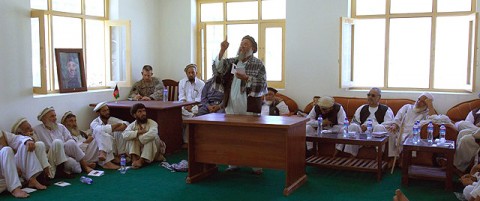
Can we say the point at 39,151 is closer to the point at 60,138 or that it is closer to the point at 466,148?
the point at 60,138

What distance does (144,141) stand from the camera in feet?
19.5

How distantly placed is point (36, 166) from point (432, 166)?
4.37 meters

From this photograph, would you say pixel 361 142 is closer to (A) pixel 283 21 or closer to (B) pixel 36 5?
(A) pixel 283 21

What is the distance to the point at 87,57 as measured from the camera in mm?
7383

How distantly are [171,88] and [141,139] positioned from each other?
7.74 feet

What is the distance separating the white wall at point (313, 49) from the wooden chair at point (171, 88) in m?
1.86

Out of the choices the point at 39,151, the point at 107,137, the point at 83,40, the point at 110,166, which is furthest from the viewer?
the point at 83,40

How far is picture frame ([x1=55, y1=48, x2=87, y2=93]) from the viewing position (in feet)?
21.6

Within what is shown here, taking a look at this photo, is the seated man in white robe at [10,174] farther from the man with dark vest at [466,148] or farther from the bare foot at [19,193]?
the man with dark vest at [466,148]

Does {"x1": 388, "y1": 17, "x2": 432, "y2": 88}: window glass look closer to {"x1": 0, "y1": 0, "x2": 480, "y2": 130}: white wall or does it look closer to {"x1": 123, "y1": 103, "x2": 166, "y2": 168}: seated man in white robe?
{"x1": 0, "y1": 0, "x2": 480, "y2": 130}: white wall

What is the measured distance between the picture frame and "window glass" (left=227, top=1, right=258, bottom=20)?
2.73 meters

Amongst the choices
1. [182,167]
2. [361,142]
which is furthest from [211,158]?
[361,142]

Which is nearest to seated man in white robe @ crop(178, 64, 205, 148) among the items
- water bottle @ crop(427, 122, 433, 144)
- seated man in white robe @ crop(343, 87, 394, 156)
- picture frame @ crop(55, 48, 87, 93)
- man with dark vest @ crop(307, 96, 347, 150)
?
picture frame @ crop(55, 48, 87, 93)

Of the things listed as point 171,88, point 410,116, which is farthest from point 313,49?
point 171,88
